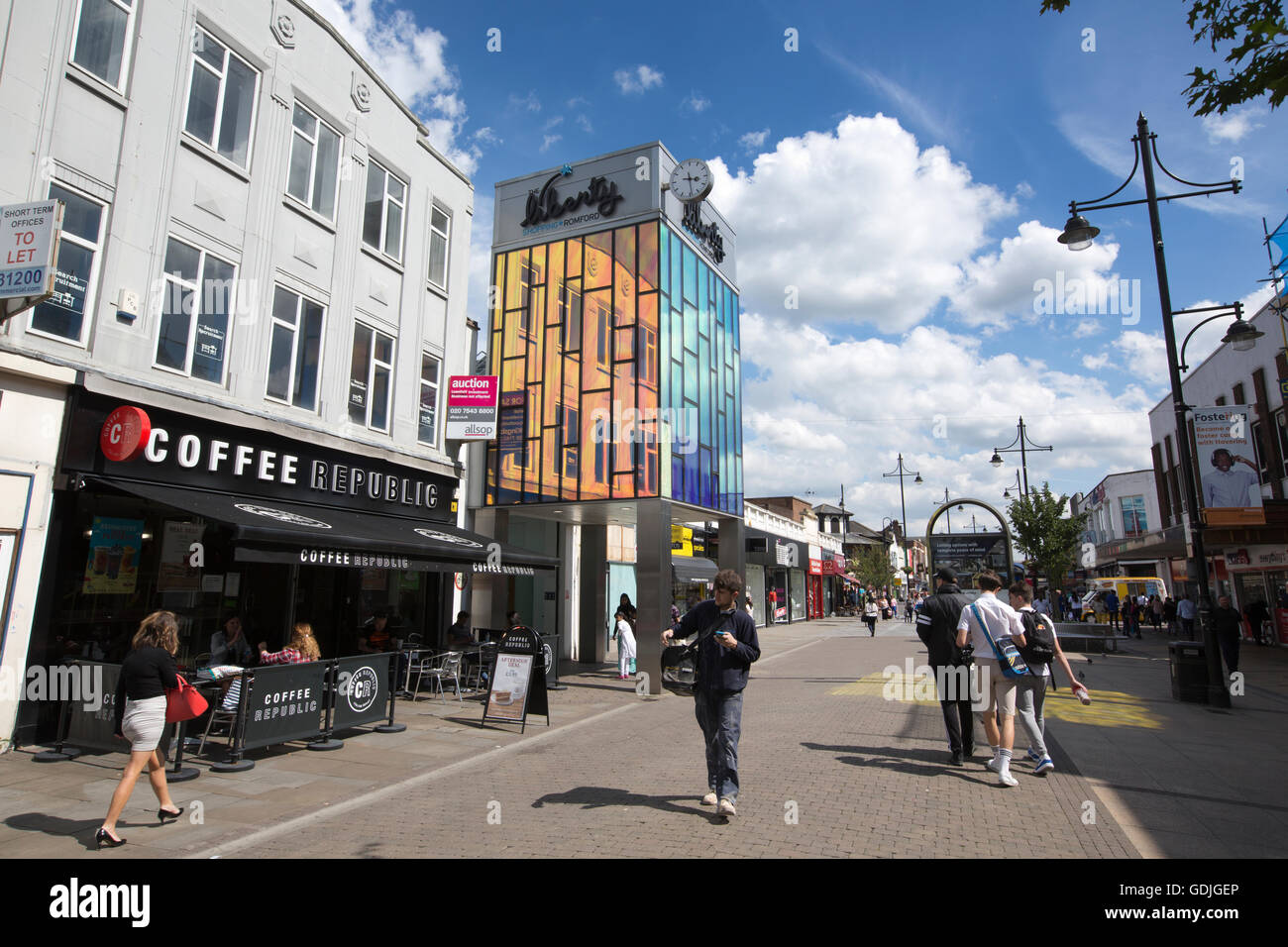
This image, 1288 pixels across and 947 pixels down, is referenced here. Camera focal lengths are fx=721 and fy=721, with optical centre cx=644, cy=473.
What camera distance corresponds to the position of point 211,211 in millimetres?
10555

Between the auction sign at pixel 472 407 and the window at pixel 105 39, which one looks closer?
the window at pixel 105 39

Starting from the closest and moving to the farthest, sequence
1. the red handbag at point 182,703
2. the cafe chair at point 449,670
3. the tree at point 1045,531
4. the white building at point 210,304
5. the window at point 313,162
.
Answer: the red handbag at point 182,703 → the white building at point 210,304 → the window at point 313,162 → the cafe chair at point 449,670 → the tree at point 1045,531

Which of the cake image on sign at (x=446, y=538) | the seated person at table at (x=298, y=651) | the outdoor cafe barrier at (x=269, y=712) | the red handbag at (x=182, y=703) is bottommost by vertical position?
the outdoor cafe barrier at (x=269, y=712)

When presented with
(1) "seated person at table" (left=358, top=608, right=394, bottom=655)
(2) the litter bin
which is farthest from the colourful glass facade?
(2) the litter bin

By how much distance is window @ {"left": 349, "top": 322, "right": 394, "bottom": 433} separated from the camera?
43.9 ft

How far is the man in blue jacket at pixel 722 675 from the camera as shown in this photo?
5.64 metres

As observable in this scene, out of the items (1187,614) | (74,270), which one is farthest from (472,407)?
(1187,614)

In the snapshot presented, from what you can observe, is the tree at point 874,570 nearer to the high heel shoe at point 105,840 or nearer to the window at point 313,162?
the window at point 313,162

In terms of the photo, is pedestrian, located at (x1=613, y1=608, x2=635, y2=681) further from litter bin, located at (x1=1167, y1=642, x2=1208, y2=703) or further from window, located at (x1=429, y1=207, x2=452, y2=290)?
litter bin, located at (x1=1167, y1=642, x2=1208, y2=703)

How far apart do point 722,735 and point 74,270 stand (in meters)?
9.37

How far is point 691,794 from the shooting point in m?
6.38

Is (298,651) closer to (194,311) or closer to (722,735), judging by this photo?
(194,311)

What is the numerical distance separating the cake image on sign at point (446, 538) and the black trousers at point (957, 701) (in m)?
8.41

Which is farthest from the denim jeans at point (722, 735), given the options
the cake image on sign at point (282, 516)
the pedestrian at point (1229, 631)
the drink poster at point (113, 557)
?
the pedestrian at point (1229, 631)
